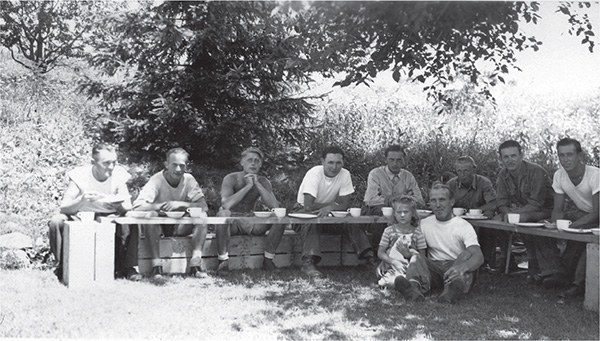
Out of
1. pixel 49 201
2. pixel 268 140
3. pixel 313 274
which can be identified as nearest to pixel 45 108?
pixel 49 201

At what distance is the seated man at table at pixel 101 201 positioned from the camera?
17.1 ft

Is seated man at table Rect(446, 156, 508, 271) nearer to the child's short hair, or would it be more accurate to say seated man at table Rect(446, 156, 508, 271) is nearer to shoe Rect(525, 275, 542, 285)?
shoe Rect(525, 275, 542, 285)

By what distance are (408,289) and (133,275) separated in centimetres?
244

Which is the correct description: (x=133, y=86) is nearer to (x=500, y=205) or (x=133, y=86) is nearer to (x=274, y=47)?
(x=274, y=47)

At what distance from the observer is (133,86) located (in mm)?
8375

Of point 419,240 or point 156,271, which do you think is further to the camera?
point 156,271

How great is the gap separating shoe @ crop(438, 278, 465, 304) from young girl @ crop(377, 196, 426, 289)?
1.33ft

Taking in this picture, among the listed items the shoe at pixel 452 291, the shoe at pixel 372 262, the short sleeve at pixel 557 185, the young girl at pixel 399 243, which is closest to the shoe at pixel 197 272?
the young girl at pixel 399 243

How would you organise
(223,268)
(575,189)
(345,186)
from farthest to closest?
1. (345,186)
2. (223,268)
3. (575,189)

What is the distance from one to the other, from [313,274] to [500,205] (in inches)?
83.7

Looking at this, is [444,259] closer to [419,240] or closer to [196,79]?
[419,240]

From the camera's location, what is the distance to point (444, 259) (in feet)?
16.5

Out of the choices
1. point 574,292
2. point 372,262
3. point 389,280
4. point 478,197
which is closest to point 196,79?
point 372,262

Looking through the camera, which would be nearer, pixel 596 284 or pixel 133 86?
pixel 596 284
